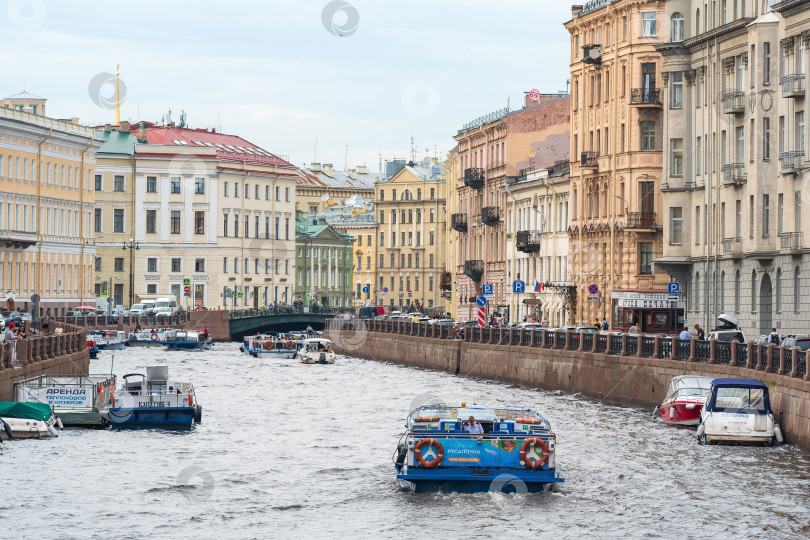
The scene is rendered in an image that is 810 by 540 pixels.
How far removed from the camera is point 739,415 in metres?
41.2

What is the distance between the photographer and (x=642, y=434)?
148 ft

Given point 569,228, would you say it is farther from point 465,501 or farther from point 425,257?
point 425,257

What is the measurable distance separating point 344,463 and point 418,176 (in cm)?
12673

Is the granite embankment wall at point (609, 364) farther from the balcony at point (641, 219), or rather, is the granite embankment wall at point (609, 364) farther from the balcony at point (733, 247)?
the balcony at point (641, 219)

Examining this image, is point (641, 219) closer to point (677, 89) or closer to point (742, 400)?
point (677, 89)

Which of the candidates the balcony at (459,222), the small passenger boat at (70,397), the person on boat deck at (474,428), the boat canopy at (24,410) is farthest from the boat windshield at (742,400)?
the balcony at (459,222)

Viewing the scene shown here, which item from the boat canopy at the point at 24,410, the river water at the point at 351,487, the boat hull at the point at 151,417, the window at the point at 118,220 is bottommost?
the river water at the point at 351,487

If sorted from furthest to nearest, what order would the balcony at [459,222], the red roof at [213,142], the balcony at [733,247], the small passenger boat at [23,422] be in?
1. the red roof at [213,142]
2. the balcony at [459,222]
3. the balcony at [733,247]
4. the small passenger boat at [23,422]

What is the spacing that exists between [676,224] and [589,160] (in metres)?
14.2

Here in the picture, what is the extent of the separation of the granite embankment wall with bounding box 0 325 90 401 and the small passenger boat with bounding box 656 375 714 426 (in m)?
16.6

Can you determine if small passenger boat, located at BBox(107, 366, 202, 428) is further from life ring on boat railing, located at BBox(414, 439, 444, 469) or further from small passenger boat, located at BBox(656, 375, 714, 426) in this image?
life ring on boat railing, located at BBox(414, 439, 444, 469)

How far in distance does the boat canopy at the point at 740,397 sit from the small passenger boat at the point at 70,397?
1558cm

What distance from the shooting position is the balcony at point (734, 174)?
63.0 metres

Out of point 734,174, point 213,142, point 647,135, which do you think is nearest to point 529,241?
point 647,135
